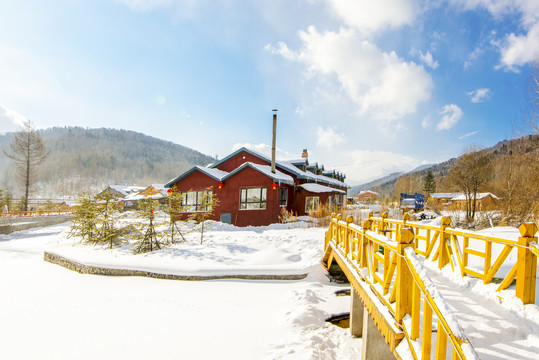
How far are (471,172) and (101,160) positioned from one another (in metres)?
134

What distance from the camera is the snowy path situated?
2.49 metres

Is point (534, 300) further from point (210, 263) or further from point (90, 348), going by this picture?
point (210, 263)

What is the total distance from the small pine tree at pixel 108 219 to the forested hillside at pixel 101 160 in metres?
93.5

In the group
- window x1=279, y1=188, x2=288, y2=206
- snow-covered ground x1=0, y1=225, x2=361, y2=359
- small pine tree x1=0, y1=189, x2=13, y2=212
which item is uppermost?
window x1=279, y1=188, x2=288, y2=206

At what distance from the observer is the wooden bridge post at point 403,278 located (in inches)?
103

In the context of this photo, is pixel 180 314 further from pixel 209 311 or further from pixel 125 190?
pixel 125 190

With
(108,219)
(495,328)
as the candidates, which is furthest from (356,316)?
(108,219)

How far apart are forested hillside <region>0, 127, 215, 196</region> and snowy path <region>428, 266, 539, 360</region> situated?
357ft

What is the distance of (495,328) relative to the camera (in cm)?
288

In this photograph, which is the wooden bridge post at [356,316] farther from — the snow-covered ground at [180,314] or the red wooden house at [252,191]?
the red wooden house at [252,191]

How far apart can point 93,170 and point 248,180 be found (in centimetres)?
12019

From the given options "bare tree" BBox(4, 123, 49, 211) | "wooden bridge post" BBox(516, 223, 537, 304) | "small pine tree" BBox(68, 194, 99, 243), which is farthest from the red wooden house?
"bare tree" BBox(4, 123, 49, 211)

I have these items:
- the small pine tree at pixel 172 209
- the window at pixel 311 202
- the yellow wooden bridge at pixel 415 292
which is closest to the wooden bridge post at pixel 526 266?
the yellow wooden bridge at pixel 415 292

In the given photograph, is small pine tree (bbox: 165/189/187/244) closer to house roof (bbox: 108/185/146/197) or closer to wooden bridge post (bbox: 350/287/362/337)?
wooden bridge post (bbox: 350/287/362/337)
